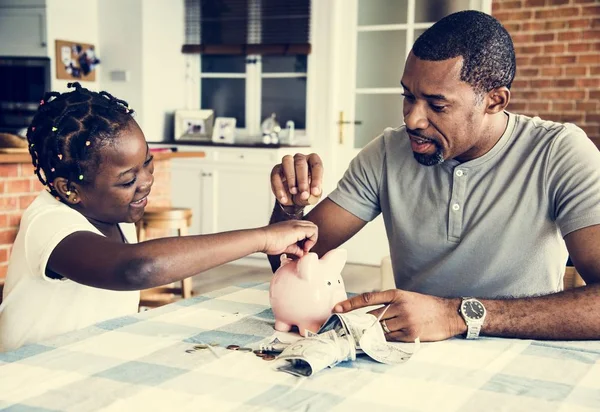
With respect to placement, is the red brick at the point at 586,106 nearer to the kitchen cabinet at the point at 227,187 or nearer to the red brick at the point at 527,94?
the red brick at the point at 527,94

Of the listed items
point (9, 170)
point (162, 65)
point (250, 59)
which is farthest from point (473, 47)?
point (162, 65)

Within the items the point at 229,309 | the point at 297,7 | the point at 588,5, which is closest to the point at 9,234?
the point at 229,309

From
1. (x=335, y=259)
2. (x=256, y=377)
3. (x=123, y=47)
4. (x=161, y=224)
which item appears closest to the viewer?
(x=256, y=377)

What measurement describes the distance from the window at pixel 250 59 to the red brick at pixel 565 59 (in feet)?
6.23

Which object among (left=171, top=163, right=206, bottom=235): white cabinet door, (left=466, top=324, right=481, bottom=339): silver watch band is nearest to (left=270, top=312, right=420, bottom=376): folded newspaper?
(left=466, top=324, right=481, bottom=339): silver watch band

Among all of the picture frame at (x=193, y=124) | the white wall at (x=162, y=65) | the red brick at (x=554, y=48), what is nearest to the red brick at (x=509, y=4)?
the red brick at (x=554, y=48)

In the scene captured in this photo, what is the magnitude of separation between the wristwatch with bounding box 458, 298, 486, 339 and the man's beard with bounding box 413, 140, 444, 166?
0.43 meters

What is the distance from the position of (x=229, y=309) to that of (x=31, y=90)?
16.0ft

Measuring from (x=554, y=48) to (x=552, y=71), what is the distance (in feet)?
0.49

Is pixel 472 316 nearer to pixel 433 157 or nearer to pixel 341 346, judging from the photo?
pixel 341 346

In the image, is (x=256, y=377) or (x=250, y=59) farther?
(x=250, y=59)

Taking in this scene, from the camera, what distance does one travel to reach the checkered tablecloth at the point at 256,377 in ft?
2.93

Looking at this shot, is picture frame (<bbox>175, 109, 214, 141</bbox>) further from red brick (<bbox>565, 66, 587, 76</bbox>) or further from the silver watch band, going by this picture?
the silver watch band

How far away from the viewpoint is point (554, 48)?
4555mm
